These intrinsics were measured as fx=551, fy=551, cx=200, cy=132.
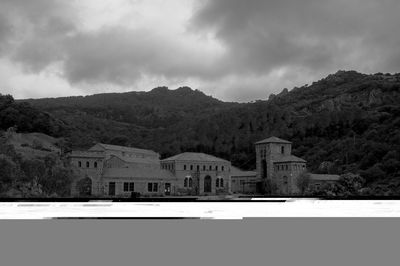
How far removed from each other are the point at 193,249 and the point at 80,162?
5940 centimetres

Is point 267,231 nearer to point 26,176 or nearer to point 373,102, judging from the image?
point 26,176

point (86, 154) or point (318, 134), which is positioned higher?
point (318, 134)

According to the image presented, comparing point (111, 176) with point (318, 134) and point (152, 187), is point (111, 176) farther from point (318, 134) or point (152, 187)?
point (318, 134)

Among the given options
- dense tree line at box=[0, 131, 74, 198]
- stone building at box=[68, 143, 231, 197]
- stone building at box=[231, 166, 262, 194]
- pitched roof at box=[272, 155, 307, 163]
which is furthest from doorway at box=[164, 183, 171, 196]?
dense tree line at box=[0, 131, 74, 198]

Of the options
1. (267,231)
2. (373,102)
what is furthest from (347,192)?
(373,102)

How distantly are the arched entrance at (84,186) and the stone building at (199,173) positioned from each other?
16.1 metres

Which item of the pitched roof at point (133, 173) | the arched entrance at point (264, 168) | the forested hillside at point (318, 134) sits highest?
the forested hillside at point (318, 134)

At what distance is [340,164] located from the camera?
10100 cm

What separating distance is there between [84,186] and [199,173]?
22.4 metres

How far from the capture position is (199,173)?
86000 mm

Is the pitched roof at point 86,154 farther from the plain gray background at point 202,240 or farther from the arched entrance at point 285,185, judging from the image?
the plain gray background at point 202,240

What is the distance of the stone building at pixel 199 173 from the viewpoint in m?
84.6

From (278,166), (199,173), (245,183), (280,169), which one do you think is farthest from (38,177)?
(278,166)

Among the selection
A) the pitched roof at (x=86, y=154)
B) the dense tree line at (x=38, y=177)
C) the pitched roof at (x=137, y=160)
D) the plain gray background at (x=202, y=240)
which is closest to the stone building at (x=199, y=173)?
the pitched roof at (x=137, y=160)
